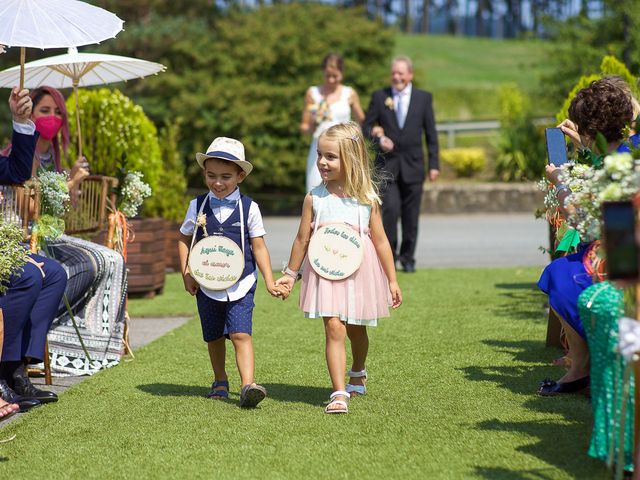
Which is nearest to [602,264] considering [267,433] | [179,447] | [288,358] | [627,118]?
[627,118]

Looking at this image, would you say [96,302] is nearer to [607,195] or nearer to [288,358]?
[288,358]

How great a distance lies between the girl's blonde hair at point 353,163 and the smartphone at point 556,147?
1.05 m

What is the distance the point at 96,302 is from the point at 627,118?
3.58m

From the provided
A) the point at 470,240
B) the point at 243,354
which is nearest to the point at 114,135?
the point at 243,354

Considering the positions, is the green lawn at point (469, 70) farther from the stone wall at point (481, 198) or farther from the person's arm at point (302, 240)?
the person's arm at point (302, 240)

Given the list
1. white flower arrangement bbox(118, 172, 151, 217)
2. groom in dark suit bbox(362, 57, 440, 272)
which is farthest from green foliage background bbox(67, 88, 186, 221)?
white flower arrangement bbox(118, 172, 151, 217)

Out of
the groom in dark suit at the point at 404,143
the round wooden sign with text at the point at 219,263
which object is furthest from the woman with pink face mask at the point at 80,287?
the groom in dark suit at the point at 404,143

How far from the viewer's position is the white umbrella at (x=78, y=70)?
7121 millimetres

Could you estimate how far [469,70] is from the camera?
49.8 m

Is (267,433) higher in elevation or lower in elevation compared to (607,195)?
lower

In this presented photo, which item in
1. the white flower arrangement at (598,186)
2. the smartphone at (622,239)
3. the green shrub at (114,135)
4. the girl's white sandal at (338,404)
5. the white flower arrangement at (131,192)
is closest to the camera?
the smartphone at (622,239)

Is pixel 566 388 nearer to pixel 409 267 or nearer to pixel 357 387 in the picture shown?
pixel 357 387

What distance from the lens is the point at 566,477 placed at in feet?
14.0

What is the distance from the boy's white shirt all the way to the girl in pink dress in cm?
25
